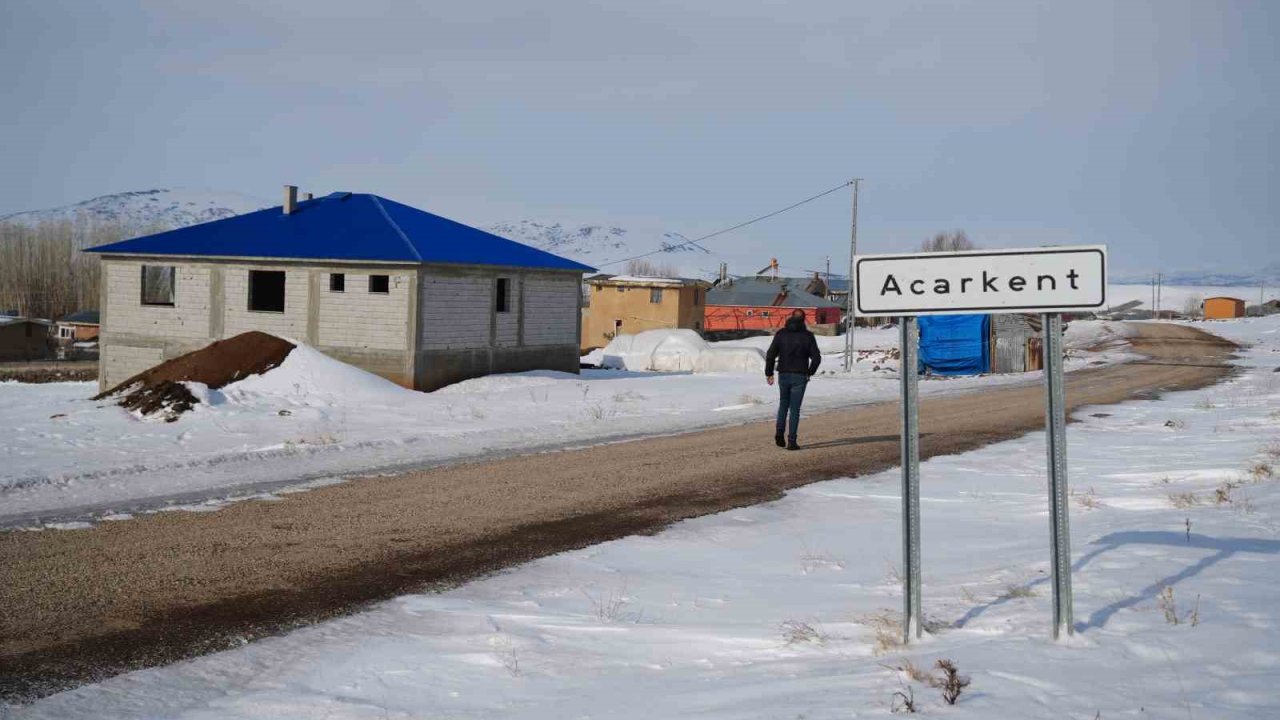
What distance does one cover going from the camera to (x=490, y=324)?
31312 mm

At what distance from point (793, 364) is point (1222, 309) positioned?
12401 centimetres

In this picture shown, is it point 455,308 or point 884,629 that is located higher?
point 455,308

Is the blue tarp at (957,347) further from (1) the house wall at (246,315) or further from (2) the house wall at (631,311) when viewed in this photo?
(2) the house wall at (631,311)

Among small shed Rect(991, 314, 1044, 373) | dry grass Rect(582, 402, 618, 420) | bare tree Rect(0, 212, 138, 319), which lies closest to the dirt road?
dry grass Rect(582, 402, 618, 420)

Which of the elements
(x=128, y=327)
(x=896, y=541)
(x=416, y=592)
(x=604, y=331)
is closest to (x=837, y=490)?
(x=896, y=541)

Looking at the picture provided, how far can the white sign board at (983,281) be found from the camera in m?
5.51

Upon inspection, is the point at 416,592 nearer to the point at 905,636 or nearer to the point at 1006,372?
the point at 905,636

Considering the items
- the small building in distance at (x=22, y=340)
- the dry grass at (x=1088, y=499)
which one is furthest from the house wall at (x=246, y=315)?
the small building in distance at (x=22, y=340)

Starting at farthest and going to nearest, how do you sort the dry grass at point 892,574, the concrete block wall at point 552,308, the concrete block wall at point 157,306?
the concrete block wall at point 552,308 → the concrete block wall at point 157,306 → the dry grass at point 892,574

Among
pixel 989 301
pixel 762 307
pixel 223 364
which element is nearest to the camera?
pixel 989 301

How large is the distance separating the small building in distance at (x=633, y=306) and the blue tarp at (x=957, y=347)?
91.8ft

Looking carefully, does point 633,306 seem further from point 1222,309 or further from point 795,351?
point 1222,309

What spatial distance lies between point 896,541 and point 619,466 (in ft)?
17.2

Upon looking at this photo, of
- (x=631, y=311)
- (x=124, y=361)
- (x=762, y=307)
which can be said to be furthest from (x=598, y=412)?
(x=762, y=307)
